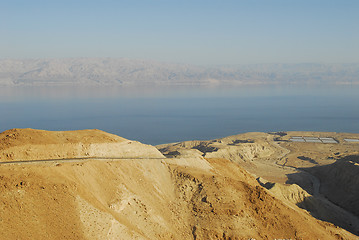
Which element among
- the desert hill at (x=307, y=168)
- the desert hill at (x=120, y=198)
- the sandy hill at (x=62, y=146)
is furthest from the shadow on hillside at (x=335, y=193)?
the sandy hill at (x=62, y=146)

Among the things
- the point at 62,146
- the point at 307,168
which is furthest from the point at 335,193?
the point at 62,146

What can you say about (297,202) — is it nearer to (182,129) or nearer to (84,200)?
(84,200)

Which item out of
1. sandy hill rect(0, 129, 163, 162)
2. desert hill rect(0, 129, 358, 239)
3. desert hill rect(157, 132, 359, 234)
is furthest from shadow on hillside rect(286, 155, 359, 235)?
sandy hill rect(0, 129, 163, 162)

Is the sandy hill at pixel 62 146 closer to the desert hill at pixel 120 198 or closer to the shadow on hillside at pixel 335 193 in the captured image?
the desert hill at pixel 120 198

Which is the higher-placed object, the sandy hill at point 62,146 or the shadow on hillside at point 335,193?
the sandy hill at point 62,146

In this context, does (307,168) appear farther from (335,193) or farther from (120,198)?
(120,198)

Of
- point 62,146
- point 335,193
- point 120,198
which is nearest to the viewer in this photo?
point 120,198

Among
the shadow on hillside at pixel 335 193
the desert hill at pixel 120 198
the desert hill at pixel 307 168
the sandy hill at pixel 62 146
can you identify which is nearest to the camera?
the desert hill at pixel 120 198

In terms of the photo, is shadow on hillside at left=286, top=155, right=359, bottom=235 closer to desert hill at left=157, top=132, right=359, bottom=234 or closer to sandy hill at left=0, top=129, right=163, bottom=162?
desert hill at left=157, top=132, right=359, bottom=234
